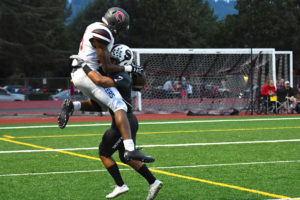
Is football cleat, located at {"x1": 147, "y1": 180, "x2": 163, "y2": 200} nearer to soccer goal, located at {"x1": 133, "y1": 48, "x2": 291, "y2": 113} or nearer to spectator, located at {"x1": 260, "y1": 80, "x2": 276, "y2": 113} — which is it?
spectator, located at {"x1": 260, "y1": 80, "x2": 276, "y2": 113}

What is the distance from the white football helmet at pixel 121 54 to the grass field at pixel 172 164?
1632 millimetres

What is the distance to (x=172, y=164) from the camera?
8609mm

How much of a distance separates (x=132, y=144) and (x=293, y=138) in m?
7.74

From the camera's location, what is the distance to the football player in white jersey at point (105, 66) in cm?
545

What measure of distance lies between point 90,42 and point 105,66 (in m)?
0.32

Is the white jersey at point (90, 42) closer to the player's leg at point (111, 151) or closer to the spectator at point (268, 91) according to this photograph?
the player's leg at point (111, 151)

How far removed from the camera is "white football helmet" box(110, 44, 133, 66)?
571cm

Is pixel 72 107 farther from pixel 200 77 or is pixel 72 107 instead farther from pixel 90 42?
pixel 200 77

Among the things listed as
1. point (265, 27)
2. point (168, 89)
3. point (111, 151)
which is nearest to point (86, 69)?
point (111, 151)

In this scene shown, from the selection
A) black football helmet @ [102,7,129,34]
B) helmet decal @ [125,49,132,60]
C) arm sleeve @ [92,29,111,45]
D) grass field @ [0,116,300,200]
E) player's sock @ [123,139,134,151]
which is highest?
black football helmet @ [102,7,129,34]

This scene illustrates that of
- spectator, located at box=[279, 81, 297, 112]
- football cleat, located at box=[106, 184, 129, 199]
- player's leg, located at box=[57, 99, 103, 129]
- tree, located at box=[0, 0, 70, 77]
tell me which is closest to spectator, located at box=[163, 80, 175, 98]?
spectator, located at box=[279, 81, 297, 112]

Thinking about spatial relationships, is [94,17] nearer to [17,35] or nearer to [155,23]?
[155,23]

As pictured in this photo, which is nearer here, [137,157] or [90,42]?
[137,157]

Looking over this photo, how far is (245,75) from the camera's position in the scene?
23.8 meters
